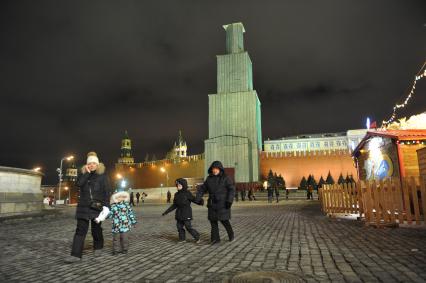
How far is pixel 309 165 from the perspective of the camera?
188 feet

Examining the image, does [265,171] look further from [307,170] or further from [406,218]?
[406,218]

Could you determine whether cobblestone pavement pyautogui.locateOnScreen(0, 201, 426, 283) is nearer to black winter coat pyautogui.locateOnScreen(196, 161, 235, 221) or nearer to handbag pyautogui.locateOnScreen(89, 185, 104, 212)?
black winter coat pyautogui.locateOnScreen(196, 161, 235, 221)

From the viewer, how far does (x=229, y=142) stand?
57.4m

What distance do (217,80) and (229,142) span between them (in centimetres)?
1394

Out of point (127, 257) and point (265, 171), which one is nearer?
point (127, 257)

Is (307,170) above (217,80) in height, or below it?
below

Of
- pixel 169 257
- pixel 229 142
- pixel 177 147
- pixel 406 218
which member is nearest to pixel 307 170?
pixel 229 142

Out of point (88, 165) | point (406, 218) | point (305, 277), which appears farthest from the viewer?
point (406, 218)

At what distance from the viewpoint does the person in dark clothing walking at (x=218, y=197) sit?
6.55 m

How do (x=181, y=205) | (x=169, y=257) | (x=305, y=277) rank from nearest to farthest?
1. (x=305, y=277)
2. (x=169, y=257)
3. (x=181, y=205)

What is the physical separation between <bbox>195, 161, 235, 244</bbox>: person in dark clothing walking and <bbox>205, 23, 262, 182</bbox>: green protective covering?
1919 inches

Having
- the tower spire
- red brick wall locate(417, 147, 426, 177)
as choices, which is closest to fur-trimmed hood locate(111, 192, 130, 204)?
red brick wall locate(417, 147, 426, 177)

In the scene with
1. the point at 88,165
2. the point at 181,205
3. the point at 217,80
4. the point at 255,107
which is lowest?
the point at 181,205

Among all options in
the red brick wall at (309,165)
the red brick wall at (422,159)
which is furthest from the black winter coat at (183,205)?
the red brick wall at (309,165)
